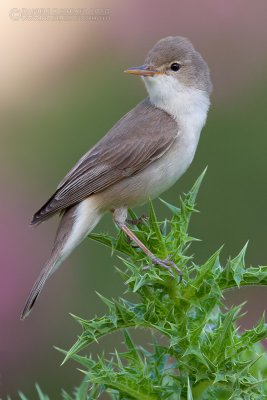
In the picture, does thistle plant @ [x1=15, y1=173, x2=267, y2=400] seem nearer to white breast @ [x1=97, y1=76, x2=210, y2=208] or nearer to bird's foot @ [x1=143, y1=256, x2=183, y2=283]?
bird's foot @ [x1=143, y1=256, x2=183, y2=283]

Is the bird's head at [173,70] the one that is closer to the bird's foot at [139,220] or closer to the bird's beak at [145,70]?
the bird's beak at [145,70]

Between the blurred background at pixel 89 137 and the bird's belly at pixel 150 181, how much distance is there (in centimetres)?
108

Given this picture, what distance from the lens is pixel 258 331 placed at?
2.11 m

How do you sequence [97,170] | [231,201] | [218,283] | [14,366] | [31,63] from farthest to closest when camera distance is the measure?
1. [31,63]
2. [231,201]
3. [14,366]
4. [97,170]
5. [218,283]

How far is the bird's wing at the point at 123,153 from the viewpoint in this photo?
13.0 ft

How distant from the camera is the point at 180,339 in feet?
6.65

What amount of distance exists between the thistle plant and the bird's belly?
1636 millimetres

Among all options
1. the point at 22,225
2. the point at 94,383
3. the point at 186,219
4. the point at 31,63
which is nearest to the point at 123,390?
the point at 94,383

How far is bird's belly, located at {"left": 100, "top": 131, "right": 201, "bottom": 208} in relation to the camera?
13.1 ft

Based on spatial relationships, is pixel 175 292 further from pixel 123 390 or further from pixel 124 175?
pixel 124 175

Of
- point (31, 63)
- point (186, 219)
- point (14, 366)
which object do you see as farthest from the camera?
point (31, 63)

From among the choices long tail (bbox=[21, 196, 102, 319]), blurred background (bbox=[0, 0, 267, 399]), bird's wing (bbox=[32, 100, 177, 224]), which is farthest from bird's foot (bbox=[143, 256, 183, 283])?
blurred background (bbox=[0, 0, 267, 399])

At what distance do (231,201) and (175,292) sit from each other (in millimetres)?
3858

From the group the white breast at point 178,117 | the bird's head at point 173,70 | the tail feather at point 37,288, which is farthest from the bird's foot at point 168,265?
the bird's head at point 173,70
